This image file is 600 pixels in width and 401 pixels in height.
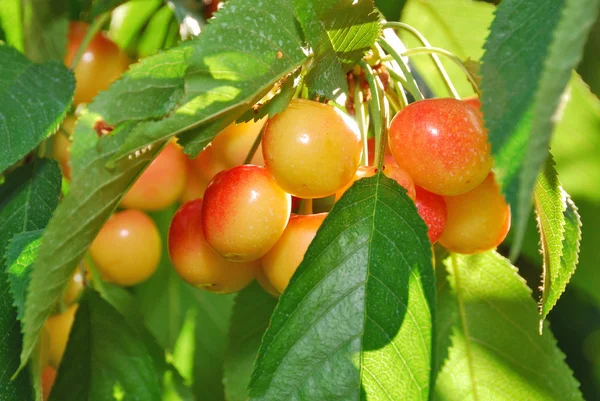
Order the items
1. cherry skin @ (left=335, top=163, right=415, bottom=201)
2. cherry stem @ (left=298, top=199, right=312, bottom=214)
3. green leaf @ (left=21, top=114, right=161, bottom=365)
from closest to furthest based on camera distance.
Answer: green leaf @ (left=21, top=114, right=161, bottom=365), cherry skin @ (left=335, top=163, right=415, bottom=201), cherry stem @ (left=298, top=199, right=312, bottom=214)

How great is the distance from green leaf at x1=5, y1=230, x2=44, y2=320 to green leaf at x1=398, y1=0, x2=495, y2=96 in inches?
23.5

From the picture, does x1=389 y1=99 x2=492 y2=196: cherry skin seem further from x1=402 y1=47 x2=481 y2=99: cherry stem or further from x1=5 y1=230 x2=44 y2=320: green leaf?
x1=5 y1=230 x2=44 y2=320: green leaf

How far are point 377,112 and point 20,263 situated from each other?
0.32 meters

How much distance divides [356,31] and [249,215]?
0.57 feet

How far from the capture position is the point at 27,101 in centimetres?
69

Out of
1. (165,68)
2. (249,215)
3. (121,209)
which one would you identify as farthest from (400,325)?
(121,209)

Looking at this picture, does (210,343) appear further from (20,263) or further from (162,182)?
(20,263)

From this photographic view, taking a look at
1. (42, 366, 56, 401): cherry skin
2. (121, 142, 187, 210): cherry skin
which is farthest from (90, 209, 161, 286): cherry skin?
(42, 366, 56, 401): cherry skin

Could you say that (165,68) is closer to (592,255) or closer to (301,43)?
(301,43)

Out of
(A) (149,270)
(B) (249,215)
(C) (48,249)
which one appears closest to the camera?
(C) (48,249)

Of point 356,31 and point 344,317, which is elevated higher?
point 356,31

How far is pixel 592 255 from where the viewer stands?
93cm

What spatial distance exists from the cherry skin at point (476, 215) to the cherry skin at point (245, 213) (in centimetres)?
16

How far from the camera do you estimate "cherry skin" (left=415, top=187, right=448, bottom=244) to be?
1.99 feet
